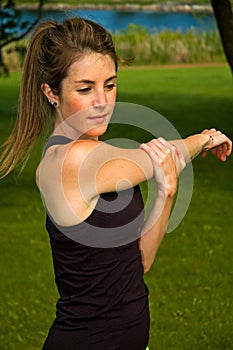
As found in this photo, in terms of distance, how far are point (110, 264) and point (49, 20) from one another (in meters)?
0.95

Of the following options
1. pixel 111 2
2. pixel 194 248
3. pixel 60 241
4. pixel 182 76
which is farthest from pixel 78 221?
pixel 111 2

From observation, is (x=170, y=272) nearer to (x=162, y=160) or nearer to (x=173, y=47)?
(x=162, y=160)

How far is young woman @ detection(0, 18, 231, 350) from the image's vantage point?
321cm

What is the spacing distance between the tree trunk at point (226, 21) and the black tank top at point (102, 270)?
9.90 meters

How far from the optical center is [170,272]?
761cm

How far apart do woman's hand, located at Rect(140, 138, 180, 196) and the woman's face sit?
20cm

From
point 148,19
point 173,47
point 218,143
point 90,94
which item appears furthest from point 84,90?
point 148,19

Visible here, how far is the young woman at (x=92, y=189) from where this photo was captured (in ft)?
10.5

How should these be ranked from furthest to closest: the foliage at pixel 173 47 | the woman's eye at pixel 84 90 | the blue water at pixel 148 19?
the blue water at pixel 148 19, the foliage at pixel 173 47, the woman's eye at pixel 84 90

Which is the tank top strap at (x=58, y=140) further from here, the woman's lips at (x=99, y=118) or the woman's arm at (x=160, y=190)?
the woman's arm at (x=160, y=190)

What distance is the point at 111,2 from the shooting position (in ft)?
197

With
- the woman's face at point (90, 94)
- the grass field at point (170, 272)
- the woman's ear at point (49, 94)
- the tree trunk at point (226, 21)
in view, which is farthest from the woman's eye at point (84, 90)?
the tree trunk at point (226, 21)

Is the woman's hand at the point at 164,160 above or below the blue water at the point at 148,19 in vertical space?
above

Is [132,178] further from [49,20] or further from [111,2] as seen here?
[111,2]
